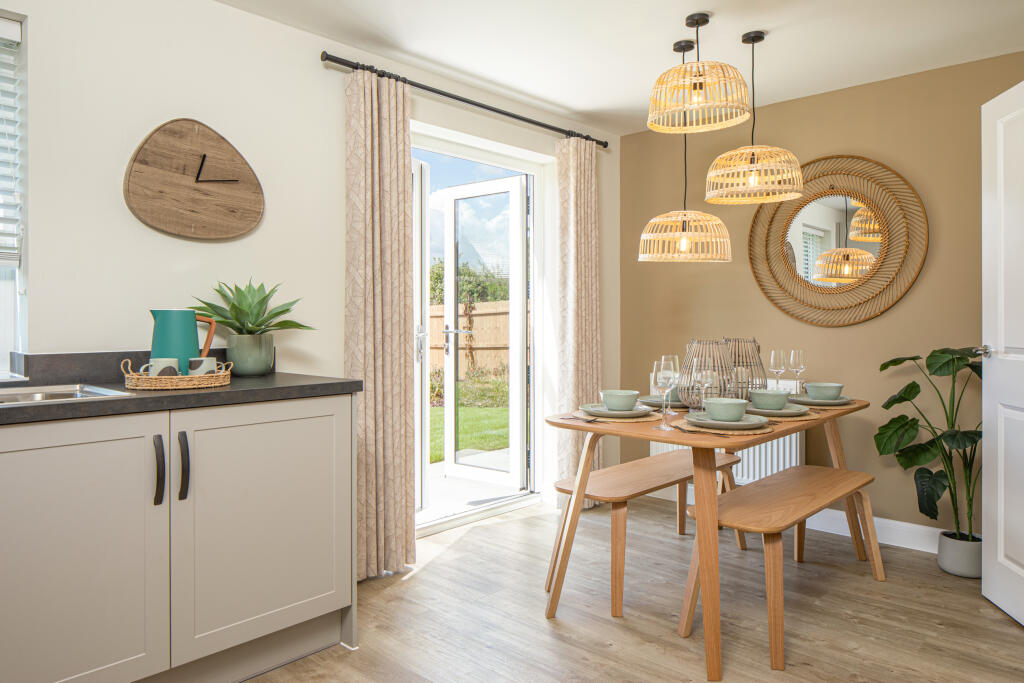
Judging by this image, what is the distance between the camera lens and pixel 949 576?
2977 mm

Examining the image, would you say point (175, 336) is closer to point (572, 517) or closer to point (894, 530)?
point (572, 517)

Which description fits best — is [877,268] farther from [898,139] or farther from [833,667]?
[833,667]

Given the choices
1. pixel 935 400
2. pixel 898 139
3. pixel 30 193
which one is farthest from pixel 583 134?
pixel 30 193

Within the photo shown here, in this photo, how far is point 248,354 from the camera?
2480mm

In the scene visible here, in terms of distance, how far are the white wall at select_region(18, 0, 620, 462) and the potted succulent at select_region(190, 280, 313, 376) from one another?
0.57 feet

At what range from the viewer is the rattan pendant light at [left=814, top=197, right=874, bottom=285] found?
356cm

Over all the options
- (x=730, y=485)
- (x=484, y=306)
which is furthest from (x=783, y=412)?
(x=484, y=306)

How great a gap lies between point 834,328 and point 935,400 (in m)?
0.61

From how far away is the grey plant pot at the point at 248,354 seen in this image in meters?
2.47

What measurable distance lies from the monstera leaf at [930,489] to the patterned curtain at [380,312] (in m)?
2.36

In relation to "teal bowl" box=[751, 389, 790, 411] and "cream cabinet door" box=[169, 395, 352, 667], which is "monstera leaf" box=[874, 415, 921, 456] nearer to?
"teal bowl" box=[751, 389, 790, 411]

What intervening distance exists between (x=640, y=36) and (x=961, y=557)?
2776 mm

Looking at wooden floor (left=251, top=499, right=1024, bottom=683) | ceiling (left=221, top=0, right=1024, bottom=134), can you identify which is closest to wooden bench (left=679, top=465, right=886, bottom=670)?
wooden floor (left=251, top=499, right=1024, bottom=683)

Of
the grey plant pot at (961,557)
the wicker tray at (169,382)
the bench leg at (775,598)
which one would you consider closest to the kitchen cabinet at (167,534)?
the wicker tray at (169,382)
